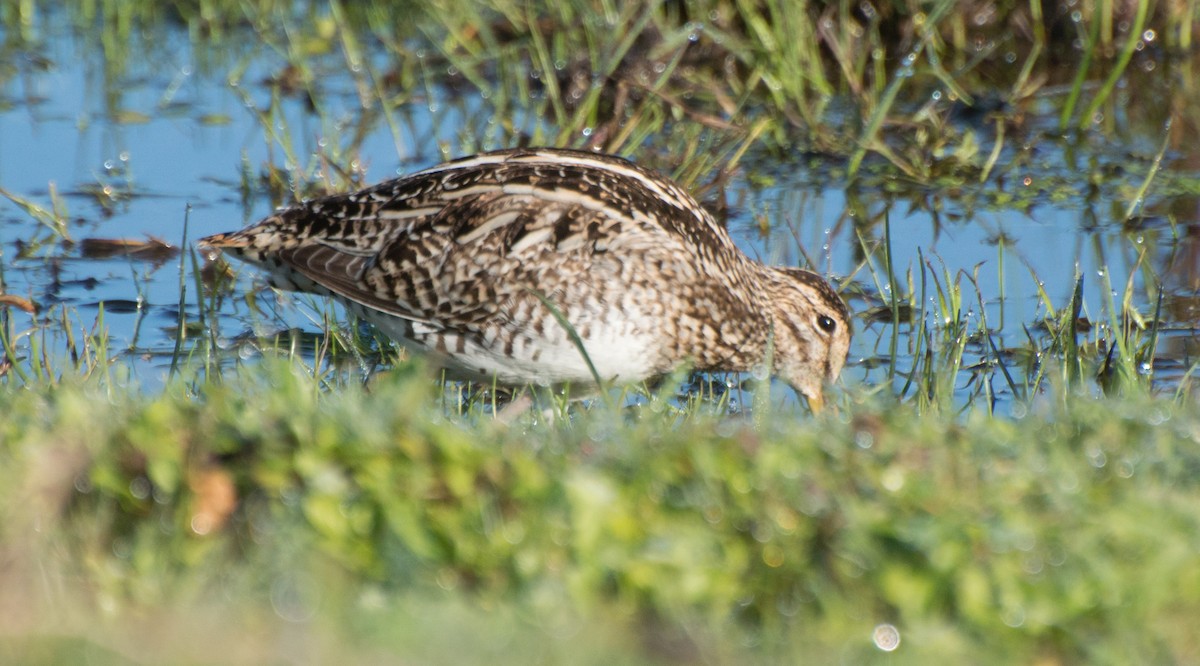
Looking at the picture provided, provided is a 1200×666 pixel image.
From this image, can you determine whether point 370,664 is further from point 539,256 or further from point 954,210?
point 954,210

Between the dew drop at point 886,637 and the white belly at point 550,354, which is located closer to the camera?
the dew drop at point 886,637

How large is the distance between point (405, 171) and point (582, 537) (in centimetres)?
505

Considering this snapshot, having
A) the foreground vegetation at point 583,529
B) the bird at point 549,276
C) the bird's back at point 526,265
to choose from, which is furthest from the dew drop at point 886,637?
the bird's back at point 526,265

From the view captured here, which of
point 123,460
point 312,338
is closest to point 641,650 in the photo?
point 123,460

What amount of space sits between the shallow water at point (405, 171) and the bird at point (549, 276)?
2.16ft

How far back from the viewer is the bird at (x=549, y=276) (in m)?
5.22

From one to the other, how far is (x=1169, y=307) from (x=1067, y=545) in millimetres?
3773

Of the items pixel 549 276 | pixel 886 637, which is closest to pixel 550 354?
pixel 549 276

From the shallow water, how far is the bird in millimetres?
660

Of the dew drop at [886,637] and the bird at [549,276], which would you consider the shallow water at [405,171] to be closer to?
the bird at [549,276]

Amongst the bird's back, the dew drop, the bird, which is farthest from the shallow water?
the dew drop

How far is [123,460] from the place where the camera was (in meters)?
3.59

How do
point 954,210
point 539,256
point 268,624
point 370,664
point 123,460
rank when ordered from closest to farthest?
point 370,664 → point 268,624 → point 123,460 → point 539,256 → point 954,210

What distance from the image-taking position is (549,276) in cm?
524
